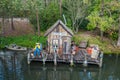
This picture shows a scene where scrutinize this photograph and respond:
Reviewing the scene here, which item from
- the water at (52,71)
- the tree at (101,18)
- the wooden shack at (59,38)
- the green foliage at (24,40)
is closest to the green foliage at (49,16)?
the green foliage at (24,40)

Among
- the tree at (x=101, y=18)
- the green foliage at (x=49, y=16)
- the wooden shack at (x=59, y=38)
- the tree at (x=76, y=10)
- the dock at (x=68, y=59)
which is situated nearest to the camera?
the dock at (x=68, y=59)

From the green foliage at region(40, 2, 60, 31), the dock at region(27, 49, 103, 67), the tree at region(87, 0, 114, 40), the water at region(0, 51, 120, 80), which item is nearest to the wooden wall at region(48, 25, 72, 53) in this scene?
the dock at region(27, 49, 103, 67)

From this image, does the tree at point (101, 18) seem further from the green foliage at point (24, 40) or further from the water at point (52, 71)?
the green foliage at point (24, 40)

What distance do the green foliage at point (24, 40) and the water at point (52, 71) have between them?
18.6ft

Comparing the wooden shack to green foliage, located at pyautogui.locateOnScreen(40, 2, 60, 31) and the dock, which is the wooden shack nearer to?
the dock

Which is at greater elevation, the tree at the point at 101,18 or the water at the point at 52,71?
the tree at the point at 101,18

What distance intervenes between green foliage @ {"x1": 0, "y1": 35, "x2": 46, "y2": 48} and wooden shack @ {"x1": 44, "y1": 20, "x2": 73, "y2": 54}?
19.9 feet

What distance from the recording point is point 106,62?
98.6ft

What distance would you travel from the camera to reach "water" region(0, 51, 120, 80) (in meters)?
25.4

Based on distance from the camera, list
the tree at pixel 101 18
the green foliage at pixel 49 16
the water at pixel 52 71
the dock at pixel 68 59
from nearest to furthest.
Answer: the water at pixel 52 71, the dock at pixel 68 59, the tree at pixel 101 18, the green foliage at pixel 49 16

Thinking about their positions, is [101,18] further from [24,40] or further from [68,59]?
[24,40]

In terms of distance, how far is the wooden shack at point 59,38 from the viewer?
1138 inches

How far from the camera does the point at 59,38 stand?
29.3 m

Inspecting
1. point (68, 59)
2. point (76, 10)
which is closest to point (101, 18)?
point (76, 10)
